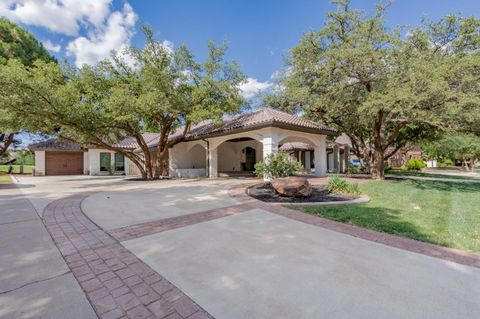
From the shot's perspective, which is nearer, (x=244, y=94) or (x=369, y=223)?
(x=369, y=223)

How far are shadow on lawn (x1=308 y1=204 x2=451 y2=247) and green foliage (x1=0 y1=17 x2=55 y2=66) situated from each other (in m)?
26.2

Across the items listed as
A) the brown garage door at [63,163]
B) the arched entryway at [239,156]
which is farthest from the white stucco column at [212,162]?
the brown garage door at [63,163]

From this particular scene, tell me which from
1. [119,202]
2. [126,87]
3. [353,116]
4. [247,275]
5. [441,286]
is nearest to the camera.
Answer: [441,286]

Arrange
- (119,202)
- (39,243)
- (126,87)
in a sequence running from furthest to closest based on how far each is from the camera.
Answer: (126,87)
(119,202)
(39,243)

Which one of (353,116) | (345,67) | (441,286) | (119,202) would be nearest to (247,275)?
(441,286)

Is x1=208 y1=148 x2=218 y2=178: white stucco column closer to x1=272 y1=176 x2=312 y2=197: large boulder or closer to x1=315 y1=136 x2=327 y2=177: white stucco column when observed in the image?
x1=315 y1=136 x2=327 y2=177: white stucco column

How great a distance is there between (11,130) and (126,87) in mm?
6328

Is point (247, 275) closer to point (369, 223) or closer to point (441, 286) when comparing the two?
point (441, 286)

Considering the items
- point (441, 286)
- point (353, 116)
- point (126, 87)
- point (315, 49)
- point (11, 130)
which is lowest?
point (441, 286)

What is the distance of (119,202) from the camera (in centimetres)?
747

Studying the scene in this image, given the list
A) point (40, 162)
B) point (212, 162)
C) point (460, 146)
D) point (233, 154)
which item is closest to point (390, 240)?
point (212, 162)

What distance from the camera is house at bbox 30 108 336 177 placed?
523 inches

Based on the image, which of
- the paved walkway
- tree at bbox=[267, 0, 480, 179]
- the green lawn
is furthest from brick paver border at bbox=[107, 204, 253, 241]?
tree at bbox=[267, 0, 480, 179]

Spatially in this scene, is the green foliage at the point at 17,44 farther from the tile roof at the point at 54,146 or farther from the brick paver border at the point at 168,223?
the brick paver border at the point at 168,223
